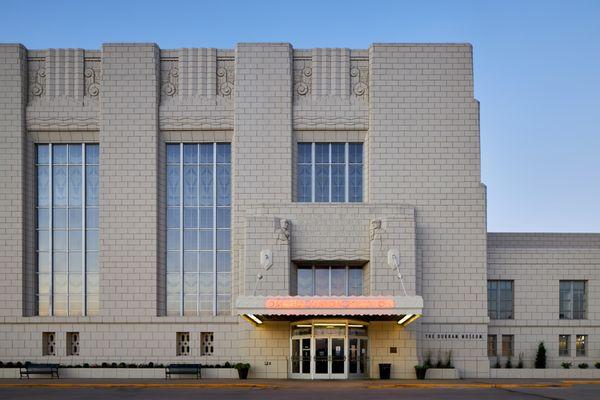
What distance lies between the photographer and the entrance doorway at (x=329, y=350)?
132ft

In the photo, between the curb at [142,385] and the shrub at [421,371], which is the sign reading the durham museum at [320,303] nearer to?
the curb at [142,385]

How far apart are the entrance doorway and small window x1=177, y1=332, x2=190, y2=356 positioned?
255 inches

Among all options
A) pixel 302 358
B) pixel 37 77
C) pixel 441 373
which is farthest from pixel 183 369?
pixel 37 77

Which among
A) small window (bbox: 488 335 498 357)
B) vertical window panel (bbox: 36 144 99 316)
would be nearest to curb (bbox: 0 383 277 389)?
vertical window panel (bbox: 36 144 99 316)

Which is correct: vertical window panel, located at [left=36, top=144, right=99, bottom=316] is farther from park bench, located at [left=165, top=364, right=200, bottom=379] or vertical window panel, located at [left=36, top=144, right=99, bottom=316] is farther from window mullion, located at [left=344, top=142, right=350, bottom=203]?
window mullion, located at [left=344, top=142, right=350, bottom=203]

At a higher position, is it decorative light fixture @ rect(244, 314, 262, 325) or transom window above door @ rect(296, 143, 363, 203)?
transom window above door @ rect(296, 143, 363, 203)

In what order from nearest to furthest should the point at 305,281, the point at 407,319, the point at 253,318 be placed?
the point at 407,319, the point at 253,318, the point at 305,281

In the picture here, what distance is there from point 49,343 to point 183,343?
750 cm

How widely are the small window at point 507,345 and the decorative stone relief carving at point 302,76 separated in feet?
59.0

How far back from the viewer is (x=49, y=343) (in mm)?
44531

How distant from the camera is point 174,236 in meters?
45.4

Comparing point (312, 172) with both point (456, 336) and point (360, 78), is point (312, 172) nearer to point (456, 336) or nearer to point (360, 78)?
point (360, 78)

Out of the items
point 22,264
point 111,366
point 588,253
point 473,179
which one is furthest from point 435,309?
point 22,264

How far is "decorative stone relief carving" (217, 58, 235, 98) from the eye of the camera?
45.2 m
